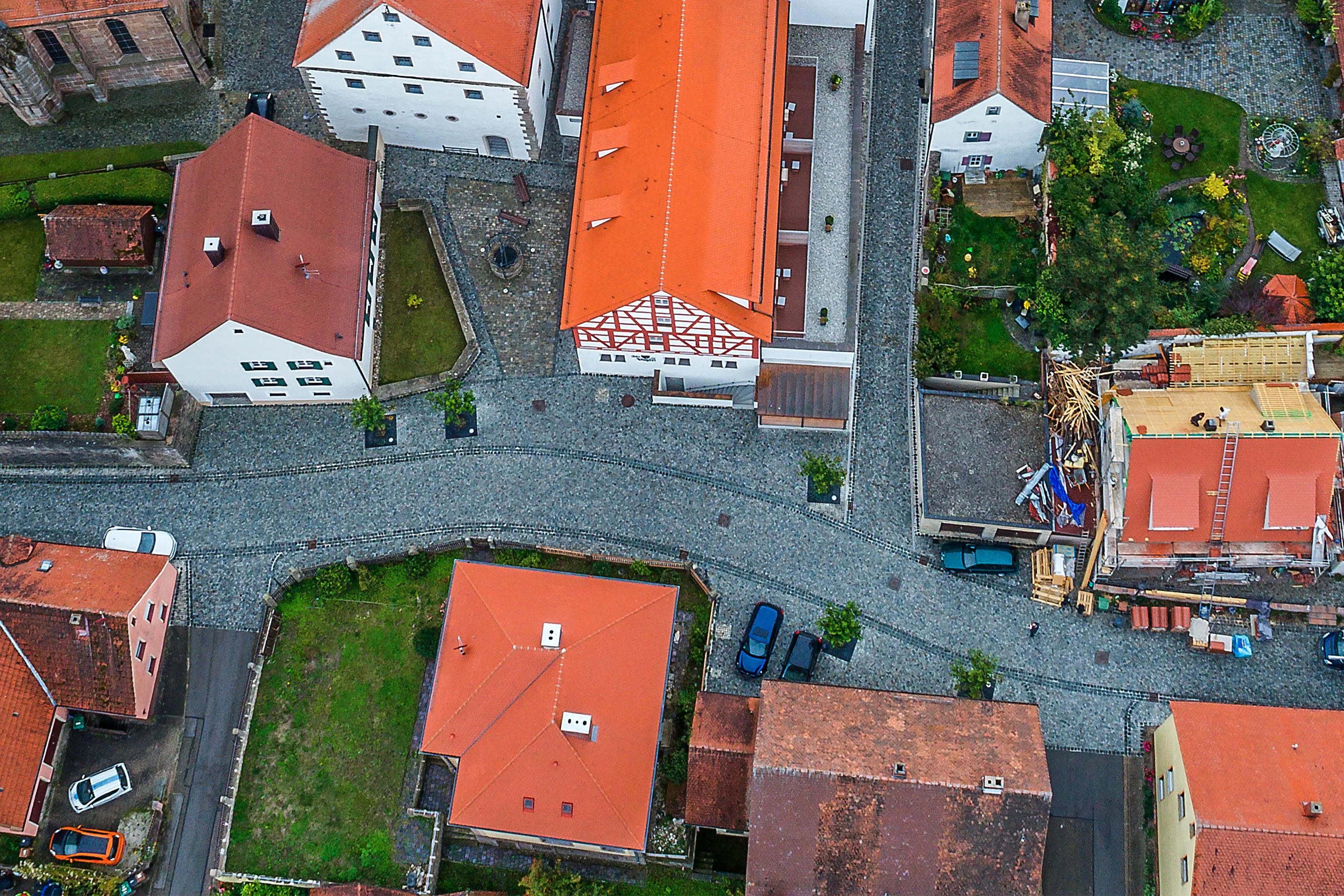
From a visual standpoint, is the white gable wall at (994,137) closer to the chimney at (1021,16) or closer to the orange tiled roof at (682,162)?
the chimney at (1021,16)

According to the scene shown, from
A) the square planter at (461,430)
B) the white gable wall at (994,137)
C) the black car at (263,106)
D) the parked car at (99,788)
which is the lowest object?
the parked car at (99,788)

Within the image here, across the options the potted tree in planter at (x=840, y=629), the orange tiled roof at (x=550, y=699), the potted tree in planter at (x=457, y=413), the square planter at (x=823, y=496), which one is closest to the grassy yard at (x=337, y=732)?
the orange tiled roof at (x=550, y=699)

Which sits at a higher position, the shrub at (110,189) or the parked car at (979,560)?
the shrub at (110,189)

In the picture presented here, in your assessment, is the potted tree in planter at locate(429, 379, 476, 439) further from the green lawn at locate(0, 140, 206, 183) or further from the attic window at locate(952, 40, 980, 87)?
the attic window at locate(952, 40, 980, 87)

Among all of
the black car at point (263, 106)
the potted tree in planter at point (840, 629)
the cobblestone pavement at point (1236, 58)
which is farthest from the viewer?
the black car at point (263, 106)

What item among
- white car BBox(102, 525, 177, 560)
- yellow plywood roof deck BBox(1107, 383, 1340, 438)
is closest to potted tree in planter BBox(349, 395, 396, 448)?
white car BBox(102, 525, 177, 560)

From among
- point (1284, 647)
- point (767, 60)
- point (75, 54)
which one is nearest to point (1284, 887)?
point (1284, 647)

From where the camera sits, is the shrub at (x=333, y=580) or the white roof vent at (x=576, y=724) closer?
the white roof vent at (x=576, y=724)

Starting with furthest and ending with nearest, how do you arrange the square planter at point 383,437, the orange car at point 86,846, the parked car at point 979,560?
1. the square planter at point 383,437
2. the parked car at point 979,560
3. the orange car at point 86,846
